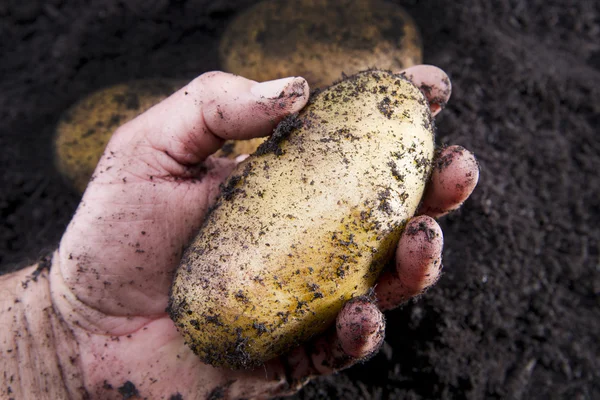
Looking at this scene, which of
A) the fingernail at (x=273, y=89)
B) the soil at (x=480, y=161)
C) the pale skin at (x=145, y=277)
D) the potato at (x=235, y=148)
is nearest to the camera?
the fingernail at (x=273, y=89)

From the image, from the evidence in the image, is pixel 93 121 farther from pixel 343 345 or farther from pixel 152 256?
pixel 343 345


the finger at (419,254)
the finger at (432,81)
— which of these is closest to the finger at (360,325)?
the finger at (419,254)

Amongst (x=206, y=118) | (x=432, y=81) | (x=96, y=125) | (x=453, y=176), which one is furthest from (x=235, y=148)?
(x=453, y=176)

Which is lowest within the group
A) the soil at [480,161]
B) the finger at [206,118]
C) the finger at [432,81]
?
the soil at [480,161]

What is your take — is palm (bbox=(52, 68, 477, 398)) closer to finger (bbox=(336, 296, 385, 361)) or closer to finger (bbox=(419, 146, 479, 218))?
finger (bbox=(419, 146, 479, 218))

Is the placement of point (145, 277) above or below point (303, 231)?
below

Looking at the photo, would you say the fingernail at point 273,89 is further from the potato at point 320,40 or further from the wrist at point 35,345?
the wrist at point 35,345
